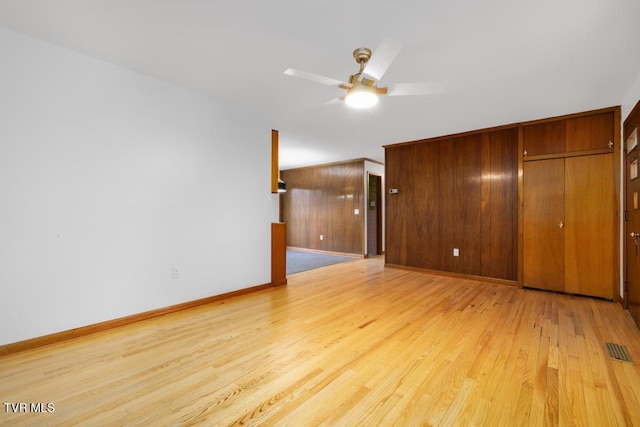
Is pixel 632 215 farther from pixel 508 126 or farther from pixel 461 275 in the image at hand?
pixel 461 275

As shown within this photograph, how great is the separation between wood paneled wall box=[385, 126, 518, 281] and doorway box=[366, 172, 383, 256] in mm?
1753

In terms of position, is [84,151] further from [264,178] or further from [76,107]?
[264,178]

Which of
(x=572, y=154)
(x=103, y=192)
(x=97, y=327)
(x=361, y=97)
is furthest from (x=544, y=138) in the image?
(x=97, y=327)

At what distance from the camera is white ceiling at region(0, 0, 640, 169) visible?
191 centimetres

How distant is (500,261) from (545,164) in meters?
1.51

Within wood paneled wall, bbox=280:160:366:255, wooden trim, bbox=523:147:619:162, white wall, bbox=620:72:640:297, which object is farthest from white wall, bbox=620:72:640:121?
wood paneled wall, bbox=280:160:366:255

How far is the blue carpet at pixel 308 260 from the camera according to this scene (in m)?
5.60

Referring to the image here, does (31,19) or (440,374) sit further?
(31,19)

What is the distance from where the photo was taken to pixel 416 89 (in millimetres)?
3102

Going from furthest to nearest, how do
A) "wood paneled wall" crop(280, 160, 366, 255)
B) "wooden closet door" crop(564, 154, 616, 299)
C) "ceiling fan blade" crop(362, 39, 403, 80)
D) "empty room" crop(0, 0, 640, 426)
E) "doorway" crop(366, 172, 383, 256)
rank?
"doorway" crop(366, 172, 383, 256) → "wood paneled wall" crop(280, 160, 366, 255) → "wooden closet door" crop(564, 154, 616, 299) → "ceiling fan blade" crop(362, 39, 403, 80) → "empty room" crop(0, 0, 640, 426)

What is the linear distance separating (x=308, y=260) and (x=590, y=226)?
4.78 meters

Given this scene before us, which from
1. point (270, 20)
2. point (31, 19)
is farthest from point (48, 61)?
point (270, 20)

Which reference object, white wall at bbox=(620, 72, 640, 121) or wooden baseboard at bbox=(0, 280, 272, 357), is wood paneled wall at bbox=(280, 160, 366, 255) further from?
white wall at bbox=(620, 72, 640, 121)

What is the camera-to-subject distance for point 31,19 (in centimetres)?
204
